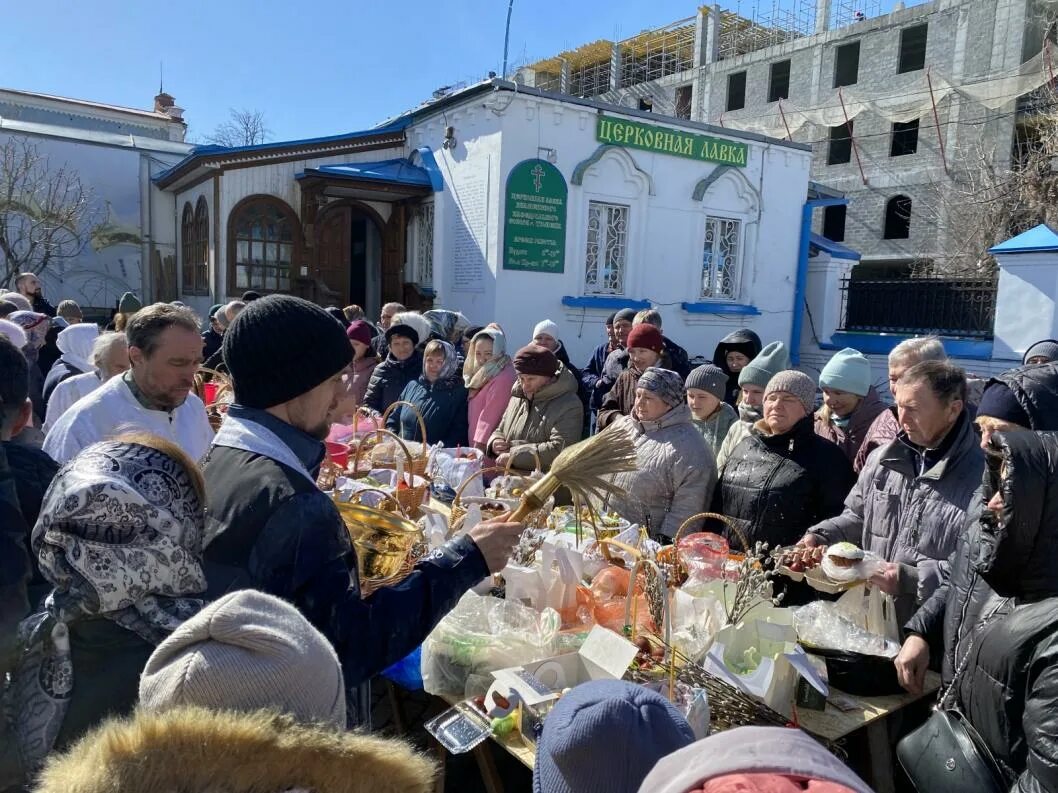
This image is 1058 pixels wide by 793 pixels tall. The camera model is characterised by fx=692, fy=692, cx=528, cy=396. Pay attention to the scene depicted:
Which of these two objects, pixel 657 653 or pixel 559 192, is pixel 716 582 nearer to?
pixel 657 653

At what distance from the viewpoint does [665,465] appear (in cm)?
367

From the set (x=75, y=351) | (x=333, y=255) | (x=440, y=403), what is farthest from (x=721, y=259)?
(x=75, y=351)

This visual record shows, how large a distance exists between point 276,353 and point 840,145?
91.5 feet

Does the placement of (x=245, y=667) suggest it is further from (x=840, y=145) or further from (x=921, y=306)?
(x=840, y=145)

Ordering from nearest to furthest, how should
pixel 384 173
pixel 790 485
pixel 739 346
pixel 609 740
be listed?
pixel 609 740
pixel 790 485
pixel 739 346
pixel 384 173

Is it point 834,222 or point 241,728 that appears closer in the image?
point 241,728

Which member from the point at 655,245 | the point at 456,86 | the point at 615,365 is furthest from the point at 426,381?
the point at 456,86

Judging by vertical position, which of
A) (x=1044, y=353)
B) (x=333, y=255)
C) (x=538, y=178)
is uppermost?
(x=538, y=178)

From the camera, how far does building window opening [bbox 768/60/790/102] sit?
1051 inches

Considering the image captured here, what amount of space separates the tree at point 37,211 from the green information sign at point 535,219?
9.28 metres

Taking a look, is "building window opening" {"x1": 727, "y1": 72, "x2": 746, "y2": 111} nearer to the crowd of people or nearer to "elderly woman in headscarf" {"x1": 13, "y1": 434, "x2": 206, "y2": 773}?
the crowd of people

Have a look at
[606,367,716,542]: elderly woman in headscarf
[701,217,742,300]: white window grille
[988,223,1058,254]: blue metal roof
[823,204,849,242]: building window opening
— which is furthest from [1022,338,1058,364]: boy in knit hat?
[823,204,849,242]: building window opening

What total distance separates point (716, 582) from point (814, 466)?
1.14m

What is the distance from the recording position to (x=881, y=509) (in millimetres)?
2943
